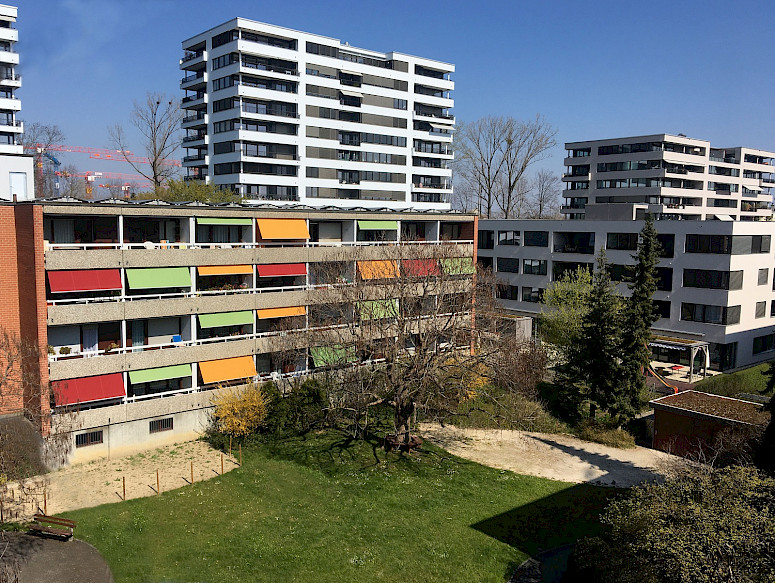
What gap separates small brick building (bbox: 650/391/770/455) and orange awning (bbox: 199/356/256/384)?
24.4 m

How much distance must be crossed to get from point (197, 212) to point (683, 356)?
43581 mm

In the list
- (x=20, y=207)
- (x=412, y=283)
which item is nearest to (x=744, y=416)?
(x=412, y=283)

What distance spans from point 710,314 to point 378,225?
31353 mm

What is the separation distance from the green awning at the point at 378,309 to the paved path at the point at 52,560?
17.6 m

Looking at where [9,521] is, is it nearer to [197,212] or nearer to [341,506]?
[341,506]

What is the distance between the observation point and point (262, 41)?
70125 mm

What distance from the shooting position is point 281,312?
39531mm

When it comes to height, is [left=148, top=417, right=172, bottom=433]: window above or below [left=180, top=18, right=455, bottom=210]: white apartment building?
below

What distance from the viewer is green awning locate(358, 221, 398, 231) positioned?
→ 142ft

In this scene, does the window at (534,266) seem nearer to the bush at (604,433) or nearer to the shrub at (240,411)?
the bush at (604,433)

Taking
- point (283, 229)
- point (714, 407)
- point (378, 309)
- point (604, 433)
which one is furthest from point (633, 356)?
point (283, 229)

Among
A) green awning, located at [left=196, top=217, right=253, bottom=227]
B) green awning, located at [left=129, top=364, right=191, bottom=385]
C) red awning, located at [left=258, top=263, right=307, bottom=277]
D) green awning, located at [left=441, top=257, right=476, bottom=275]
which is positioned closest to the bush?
green awning, located at [left=441, top=257, right=476, bottom=275]

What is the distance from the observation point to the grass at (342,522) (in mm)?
22656

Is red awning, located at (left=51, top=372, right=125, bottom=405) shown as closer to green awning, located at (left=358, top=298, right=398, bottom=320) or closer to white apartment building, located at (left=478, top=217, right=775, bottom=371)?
green awning, located at (left=358, top=298, right=398, bottom=320)
